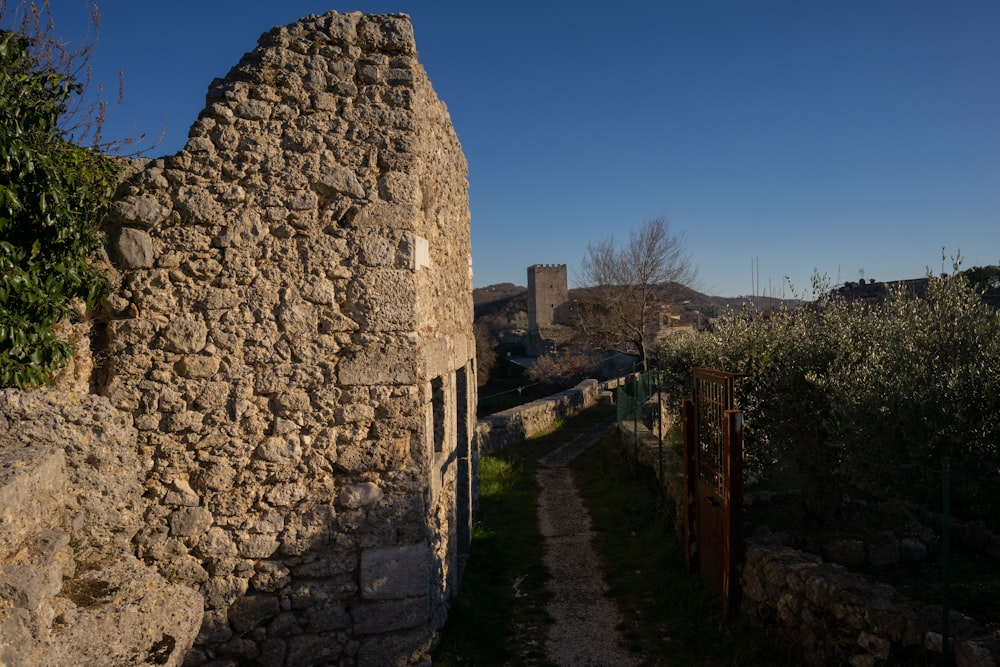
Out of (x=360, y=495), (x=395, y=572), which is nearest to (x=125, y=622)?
(x=360, y=495)

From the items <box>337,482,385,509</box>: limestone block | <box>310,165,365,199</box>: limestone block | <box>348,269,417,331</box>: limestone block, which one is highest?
<box>310,165,365,199</box>: limestone block

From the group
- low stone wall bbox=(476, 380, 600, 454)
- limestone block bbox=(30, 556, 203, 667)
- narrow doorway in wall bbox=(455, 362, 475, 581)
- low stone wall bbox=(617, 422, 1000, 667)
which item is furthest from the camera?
low stone wall bbox=(476, 380, 600, 454)

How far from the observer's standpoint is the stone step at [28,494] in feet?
10.9

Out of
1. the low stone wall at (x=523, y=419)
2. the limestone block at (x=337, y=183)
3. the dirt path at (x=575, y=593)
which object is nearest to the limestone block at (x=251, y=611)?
the dirt path at (x=575, y=593)

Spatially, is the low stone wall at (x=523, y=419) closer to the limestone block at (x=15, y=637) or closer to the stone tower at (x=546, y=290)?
the limestone block at (x=15, y=637)

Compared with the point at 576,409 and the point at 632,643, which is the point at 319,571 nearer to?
the point at 632,643

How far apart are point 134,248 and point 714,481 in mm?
5703

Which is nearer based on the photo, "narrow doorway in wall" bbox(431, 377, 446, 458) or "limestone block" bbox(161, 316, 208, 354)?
"limestone block" bbox(161, 316, 208, 354)

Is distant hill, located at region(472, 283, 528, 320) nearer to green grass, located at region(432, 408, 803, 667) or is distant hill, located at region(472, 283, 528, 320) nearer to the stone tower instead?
the stone tower

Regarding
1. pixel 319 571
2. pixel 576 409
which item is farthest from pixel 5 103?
pixel 576 409

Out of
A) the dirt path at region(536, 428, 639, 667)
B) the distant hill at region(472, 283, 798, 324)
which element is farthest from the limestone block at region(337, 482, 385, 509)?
the distant hill at region(472, 283, 798, 324)

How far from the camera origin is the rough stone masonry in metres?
4.61

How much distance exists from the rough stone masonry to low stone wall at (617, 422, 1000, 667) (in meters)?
2.94

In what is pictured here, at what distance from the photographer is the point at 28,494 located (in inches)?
140
